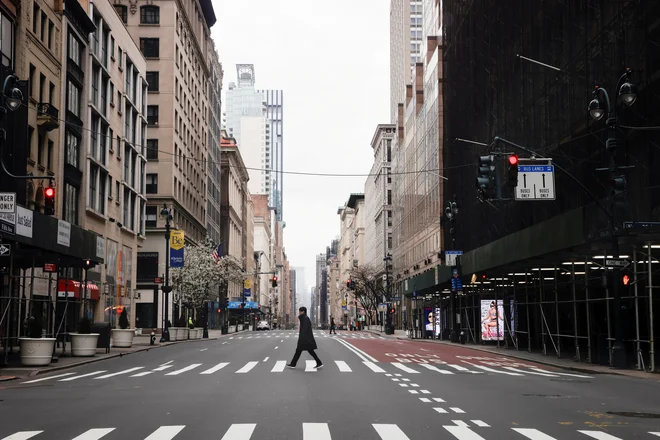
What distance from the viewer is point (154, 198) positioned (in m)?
76.2

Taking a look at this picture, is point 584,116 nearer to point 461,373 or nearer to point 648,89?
point 648,89

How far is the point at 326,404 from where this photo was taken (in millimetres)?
14383

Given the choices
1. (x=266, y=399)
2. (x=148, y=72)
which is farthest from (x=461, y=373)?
(x=148, y=72)

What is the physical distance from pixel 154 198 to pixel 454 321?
34.3 metres

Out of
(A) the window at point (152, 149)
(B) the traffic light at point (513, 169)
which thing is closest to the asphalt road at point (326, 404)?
(B) the traffic light at point (513, 169)

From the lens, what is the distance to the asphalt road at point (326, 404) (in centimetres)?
1114

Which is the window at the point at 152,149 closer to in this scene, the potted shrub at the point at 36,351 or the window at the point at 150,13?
the window at the point at 150,13

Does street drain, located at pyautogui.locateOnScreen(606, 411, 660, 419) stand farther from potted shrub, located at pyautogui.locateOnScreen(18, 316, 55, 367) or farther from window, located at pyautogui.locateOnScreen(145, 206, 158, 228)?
window, located at pyautogui.locateOnScreen(145, 206, 158, 228)

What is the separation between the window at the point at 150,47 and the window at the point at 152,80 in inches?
70.6

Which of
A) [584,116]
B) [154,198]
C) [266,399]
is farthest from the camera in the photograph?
[154,198]

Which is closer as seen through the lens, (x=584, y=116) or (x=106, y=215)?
(x=584, y=116)

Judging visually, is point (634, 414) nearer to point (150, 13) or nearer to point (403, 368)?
point (403, 368)

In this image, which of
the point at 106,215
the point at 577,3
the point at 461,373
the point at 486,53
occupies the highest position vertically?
the point at 486,53

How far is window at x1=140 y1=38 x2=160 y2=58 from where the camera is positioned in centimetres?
7819
